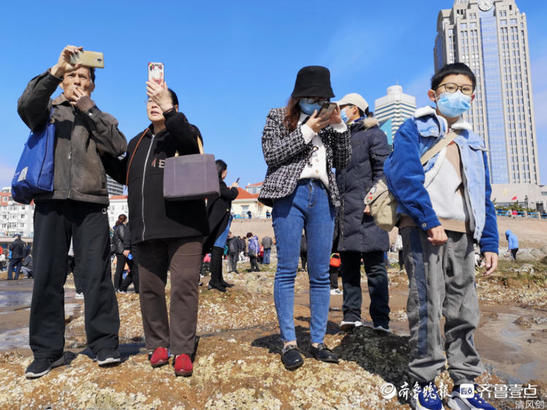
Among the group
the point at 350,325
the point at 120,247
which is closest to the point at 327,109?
the point at 350,325

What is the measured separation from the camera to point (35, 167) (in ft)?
8.38

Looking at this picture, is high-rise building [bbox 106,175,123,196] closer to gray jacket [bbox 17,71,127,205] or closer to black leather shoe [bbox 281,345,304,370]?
gray jacket [bbox 17,71,127,205]

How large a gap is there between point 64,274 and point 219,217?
128 inches

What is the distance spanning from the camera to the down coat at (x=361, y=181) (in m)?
3.35

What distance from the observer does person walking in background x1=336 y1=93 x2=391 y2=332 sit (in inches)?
131

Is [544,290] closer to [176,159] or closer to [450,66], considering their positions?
[450,66]

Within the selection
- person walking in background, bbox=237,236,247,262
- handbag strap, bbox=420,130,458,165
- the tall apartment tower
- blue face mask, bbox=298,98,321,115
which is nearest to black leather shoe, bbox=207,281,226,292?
blue face mask, bbox=298,98,321,115

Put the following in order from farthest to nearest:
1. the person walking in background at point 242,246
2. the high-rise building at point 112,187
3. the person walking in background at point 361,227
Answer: the person walking in background at point 242,246 < the person walking in background at point 361,227 < the high-rise building at point 112,187

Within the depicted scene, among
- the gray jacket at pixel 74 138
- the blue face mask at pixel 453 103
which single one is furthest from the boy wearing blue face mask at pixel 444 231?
the gray jacket at pixel 74 138

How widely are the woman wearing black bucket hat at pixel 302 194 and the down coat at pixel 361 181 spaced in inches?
27.9

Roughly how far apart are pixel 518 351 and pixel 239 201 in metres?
85.1

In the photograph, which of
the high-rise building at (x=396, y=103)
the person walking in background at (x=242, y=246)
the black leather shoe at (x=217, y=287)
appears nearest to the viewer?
the black leather shoe at (x=217, y=287)

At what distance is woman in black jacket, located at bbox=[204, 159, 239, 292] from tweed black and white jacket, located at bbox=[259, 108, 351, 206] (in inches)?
88.6

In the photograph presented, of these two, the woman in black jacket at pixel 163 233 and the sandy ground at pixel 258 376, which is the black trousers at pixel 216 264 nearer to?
the sandy ground at pixel 258 376
